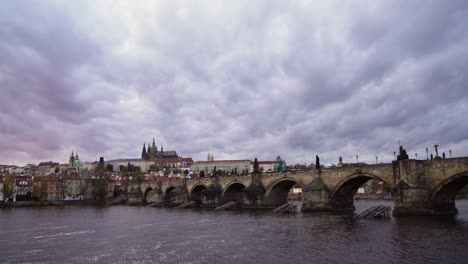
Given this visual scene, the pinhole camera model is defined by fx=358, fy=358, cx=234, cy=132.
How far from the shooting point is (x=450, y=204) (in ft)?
129

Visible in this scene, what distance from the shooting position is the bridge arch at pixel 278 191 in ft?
198

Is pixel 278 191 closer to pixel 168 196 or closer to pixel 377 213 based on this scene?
pixel 377 213

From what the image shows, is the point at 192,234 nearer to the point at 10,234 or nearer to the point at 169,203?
the point at 10,234

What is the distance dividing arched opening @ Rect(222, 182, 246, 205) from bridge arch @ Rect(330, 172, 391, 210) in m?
27.3

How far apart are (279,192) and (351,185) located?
17.4 meters

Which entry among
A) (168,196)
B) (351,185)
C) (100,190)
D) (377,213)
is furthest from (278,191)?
(100,190)

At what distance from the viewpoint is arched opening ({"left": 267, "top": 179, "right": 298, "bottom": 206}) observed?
61.1m

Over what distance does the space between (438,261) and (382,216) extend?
76.5ft

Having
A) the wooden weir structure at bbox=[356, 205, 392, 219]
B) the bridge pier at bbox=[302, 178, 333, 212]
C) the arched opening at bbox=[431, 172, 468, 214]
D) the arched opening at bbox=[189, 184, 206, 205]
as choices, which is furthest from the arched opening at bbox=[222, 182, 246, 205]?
the arched opening at bbox=[431, 172, 468, 214]

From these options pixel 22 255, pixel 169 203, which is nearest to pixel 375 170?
pixel 22 255

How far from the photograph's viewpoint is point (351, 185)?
4938 cm

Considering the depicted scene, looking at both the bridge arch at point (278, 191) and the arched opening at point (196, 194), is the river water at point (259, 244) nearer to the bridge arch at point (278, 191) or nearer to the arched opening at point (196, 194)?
the bridge arch at point (278, 191)

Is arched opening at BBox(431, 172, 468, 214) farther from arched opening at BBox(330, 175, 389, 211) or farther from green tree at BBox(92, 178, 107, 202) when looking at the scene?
green tree at BBox(92, 178, 107, 202)

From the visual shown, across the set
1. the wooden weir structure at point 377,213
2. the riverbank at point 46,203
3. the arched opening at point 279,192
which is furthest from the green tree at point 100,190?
the wooden weir structure at point 377,213
